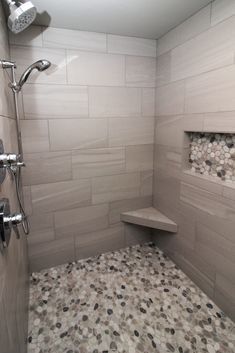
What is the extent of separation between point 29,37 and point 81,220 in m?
1.52

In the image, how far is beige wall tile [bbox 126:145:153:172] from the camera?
6.79 ft

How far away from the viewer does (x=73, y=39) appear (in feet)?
5.57

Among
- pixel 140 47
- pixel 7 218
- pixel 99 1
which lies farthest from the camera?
pixel 140 47

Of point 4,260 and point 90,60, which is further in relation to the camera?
point 90,60

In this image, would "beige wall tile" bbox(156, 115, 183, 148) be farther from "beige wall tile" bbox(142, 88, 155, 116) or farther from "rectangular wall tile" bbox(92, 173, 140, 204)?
"rectangular wall tile" bbox(92, 173, 140, 204)

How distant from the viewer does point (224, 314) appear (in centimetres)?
151

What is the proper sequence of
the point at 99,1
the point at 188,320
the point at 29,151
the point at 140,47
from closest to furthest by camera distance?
the point at 99,1 → the point at 188,320 → the point at 29,151 → the point at 140,47

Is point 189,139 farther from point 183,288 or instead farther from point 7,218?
point 7,218

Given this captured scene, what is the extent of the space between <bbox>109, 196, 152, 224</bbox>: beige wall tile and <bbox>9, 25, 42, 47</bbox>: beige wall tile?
4.79 ft

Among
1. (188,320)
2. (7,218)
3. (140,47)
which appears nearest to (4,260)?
(7,218)

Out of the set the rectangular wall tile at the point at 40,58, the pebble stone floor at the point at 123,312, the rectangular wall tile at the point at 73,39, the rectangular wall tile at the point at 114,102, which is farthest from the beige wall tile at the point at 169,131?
the pebble stone floor at the point at 123,312

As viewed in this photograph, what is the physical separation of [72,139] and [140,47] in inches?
39.4

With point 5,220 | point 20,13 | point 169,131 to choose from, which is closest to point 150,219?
point 169,131

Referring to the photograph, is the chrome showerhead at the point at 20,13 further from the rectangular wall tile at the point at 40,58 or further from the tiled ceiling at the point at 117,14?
the rectangular wall tile at the point at 40,58
